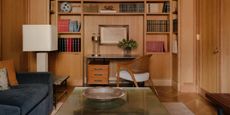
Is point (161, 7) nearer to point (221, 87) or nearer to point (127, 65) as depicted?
point (127, 65)

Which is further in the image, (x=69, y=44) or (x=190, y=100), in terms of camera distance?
(x=69, y=44)

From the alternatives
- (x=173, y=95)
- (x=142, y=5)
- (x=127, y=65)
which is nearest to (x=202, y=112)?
(x=173, y=95)

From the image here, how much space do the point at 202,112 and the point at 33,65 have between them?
3362mm

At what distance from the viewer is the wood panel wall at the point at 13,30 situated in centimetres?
461

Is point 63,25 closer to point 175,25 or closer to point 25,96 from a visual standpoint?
point 175,25

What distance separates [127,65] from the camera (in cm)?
475

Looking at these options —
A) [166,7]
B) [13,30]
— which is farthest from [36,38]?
[166,7]

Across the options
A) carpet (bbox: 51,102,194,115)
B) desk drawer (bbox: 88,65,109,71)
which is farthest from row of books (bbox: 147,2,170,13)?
carpet (bbox: 51,102,194,115)

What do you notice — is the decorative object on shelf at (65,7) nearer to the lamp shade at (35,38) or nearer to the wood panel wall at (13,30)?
the wood panel wall at (13,30)

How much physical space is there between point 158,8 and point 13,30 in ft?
9.89

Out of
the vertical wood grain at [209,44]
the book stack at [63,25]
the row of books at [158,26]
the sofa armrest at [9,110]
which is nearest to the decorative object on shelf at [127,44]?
the row of books at [158,26]

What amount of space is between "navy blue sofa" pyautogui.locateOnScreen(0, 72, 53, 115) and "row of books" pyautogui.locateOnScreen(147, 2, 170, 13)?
3.06 m

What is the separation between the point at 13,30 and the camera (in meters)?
4.84

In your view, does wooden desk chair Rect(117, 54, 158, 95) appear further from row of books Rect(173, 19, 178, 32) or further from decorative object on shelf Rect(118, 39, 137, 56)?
row of books Rect(173, 19, 178, 32)
